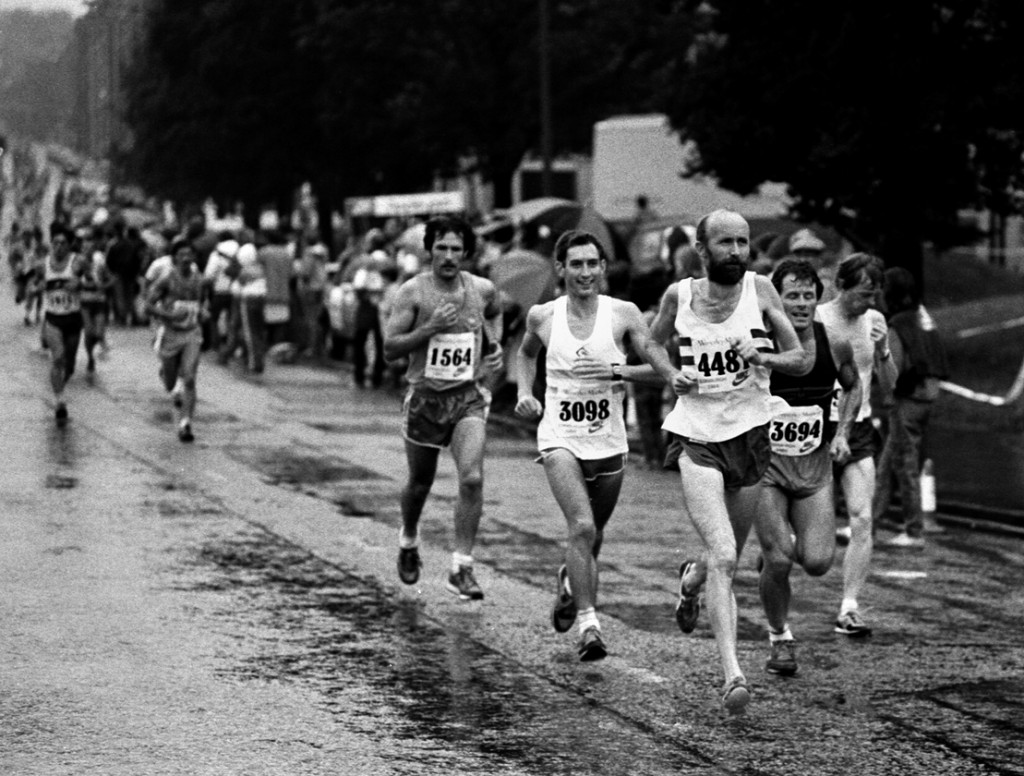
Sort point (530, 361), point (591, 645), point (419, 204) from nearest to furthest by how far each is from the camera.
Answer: point (591, 645) → point (530, 361) → point (419, 204)

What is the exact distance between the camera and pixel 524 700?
8.90 meters

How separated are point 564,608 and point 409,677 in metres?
1.00

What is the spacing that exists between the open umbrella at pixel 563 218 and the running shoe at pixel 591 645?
52.6 feet

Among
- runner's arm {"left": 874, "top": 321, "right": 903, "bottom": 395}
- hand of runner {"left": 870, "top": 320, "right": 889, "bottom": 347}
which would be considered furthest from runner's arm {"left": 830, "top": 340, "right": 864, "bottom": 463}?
runner's arm {"left": 874, "top": 321, "right": 903, "bottom": 395}

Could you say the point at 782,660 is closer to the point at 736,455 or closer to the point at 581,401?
the point at 736,455

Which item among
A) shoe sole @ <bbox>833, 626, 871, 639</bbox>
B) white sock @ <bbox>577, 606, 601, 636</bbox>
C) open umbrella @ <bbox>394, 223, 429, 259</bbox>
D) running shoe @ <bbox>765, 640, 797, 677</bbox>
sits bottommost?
shoe sole @ <bbox>833, 626, 871, 639</bbox>

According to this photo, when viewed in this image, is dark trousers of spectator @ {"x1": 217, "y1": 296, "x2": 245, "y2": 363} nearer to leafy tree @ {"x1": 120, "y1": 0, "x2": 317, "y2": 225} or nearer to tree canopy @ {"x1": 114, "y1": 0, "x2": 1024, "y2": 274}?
tree canopy @ {"x1": 114, "y1": 0, "x2": 1024, "y2": 274}

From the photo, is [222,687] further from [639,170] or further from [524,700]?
[639,170]

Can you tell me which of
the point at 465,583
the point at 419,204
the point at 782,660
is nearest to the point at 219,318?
the point at 419,204

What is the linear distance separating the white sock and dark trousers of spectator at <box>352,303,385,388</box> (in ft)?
59.1

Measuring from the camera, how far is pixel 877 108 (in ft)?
90.2

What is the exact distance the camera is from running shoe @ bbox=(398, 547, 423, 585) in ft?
38.0

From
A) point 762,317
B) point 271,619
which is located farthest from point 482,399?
point 762,317

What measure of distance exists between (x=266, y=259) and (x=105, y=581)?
18.8 metres
